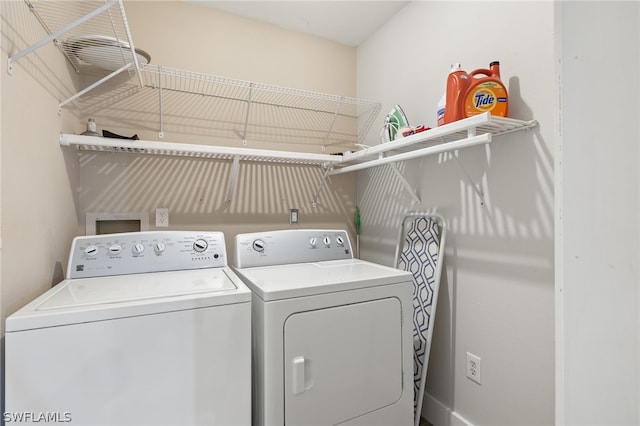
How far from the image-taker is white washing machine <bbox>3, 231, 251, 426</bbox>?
895 millimetres

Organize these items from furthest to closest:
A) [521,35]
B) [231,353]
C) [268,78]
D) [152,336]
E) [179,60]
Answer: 1. [268,78]
2. [179,60]
3. [521,35]
4. [231,353]
5. [152,336]

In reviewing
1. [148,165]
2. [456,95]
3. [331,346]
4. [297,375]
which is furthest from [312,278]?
[148,165]

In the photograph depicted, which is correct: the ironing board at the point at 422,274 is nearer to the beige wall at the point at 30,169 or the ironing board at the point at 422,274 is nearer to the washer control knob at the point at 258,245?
the washer control knob at the point at 258,245

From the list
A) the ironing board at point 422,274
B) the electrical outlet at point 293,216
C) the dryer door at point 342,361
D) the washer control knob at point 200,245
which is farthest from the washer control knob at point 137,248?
the ironing board at point 422,274

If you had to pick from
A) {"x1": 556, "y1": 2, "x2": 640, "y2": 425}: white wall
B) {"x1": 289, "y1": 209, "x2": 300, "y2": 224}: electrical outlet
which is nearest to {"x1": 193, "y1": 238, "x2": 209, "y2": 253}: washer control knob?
{"x1": 289, "y1": 209, "x2": 300, "y2": 224}: electrical outlet

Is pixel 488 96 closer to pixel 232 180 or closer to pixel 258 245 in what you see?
pixel 258 245

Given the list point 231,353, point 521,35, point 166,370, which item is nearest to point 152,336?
point 166,370

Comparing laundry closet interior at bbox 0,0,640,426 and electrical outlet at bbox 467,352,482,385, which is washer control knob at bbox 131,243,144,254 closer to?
laundry closet interior at bbox 0,0,640,426

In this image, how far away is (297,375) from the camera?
48.3 inches

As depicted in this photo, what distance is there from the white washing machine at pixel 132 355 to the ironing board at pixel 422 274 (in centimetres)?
103

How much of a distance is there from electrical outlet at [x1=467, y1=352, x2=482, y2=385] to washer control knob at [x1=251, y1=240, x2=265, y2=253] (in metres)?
1.27

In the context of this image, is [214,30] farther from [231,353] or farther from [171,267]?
[231,353]

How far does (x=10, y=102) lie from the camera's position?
1037mm

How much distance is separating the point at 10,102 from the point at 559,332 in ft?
5.24
